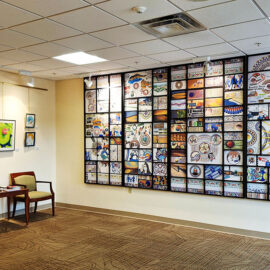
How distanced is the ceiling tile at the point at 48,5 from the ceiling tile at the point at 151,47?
62.0 inches

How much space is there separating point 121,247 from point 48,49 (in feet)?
11.0

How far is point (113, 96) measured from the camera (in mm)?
7258

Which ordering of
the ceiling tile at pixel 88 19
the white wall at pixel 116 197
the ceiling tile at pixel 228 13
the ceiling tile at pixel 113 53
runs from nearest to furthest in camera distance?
the ceiling tile at pixel 228 13 → the ceiling tile at pixel 88 19 → the ceiling tile at pixel 113 53 → the white wall at pixel 116 197

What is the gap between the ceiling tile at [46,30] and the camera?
4055 mm

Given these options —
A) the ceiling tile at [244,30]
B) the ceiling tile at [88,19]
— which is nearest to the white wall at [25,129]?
the ceiling tile at [88,19]

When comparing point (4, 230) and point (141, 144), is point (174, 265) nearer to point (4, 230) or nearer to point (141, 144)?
point (141, 144)

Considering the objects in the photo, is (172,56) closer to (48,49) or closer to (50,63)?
(48,49)

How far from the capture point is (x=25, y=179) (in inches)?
281

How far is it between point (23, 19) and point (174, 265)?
3.70 metres

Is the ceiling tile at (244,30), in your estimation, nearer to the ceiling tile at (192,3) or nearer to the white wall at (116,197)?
the ceiling tile at (192,3)

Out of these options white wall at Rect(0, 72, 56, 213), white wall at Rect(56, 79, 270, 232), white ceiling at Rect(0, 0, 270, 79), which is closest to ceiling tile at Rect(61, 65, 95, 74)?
white ceiling at Rect(0, 0, 270, 79)

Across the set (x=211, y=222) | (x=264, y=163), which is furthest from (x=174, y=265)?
(x=264, y=163)

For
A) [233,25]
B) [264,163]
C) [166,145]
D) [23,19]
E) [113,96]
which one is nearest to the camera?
[23,19]

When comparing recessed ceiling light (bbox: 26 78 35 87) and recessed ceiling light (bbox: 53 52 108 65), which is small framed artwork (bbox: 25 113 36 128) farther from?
recessed ceiling light (bbox: 53 52 108 65)
